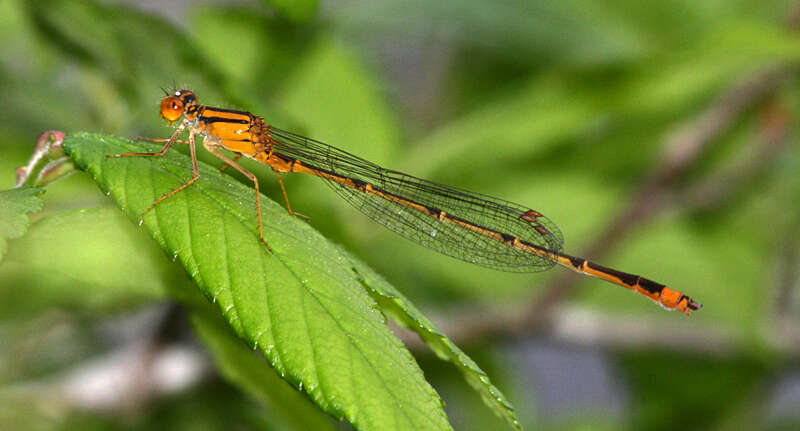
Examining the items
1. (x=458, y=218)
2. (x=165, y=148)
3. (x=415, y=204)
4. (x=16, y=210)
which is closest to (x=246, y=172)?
(x=165, y=148)

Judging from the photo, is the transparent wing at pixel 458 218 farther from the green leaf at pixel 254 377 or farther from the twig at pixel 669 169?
the green leaf at pixel 254 377

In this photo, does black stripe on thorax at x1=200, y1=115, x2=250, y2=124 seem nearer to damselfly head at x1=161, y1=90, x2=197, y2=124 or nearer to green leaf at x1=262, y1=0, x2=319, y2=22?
damselfly head at x1=161, y1=90, x2=197, y2=124

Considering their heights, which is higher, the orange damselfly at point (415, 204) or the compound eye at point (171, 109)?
the orange damselfly at point (415, 204)

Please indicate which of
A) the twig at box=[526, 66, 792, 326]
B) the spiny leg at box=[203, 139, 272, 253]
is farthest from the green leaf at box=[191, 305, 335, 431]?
the twig at box=[526, 66, 792, 326]

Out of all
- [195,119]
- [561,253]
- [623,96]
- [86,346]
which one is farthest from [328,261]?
[86,346]

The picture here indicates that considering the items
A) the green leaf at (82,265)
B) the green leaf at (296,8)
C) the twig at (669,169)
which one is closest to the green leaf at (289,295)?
the green leaf at (82,265)
